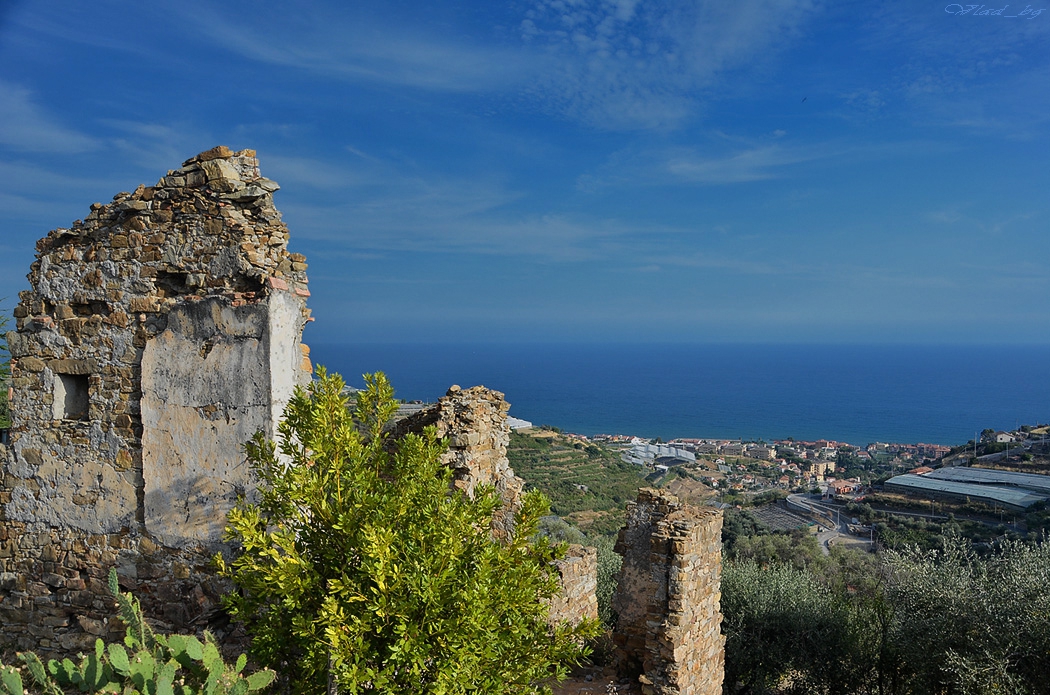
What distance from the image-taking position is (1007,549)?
1162cm

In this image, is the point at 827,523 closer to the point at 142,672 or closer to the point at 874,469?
the point at 874,469

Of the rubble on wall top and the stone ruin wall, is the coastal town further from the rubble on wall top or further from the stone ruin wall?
the rubble on wall top

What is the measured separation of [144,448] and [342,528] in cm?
302

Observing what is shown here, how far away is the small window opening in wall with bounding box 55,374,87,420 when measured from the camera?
6035 millimetres

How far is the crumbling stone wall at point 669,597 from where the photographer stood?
8.01 m

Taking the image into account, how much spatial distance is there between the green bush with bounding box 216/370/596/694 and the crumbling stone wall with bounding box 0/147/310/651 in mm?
1424

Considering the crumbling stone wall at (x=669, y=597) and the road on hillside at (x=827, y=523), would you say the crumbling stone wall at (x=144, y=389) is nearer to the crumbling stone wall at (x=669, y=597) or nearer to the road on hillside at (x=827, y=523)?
the crumbling stone wall at (x=669, y=597)

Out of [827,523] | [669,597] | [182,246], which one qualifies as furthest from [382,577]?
[827,523]

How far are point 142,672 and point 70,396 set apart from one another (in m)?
3.28

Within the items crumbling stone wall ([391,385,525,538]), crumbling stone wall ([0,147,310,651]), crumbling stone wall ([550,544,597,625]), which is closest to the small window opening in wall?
crumbling stone wall ([0,147,310,651])

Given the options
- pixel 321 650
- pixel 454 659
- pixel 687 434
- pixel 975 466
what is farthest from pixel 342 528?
pixel 687 434

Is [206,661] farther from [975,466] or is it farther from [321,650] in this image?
[975,466]

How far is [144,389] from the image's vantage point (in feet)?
18.7

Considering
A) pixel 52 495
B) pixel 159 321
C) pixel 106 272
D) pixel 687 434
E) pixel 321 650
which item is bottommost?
pixel 687 434
